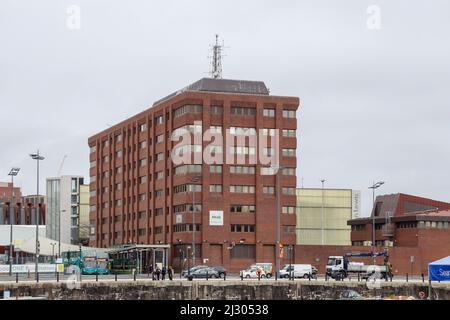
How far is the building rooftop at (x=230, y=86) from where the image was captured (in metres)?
129

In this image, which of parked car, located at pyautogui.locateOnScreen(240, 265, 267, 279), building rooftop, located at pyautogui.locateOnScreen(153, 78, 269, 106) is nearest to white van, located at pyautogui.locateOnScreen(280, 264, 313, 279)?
parked car, located at pyautogui.locateOnScreen(240, 265, 267, 279)

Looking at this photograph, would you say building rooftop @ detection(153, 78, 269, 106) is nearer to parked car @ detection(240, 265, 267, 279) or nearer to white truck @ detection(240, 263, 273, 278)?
white truck @ detection(240, 263, 273, 278)

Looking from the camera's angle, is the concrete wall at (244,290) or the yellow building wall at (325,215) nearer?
the concrete wall at (244,290)

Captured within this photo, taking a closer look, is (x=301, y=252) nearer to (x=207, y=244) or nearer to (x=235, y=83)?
(x=207, y=244)

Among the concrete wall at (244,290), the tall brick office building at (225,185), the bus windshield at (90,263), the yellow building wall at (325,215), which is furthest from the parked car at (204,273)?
the yellow building wall at (325,215)

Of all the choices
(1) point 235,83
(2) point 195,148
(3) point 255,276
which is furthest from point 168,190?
(3) point 255,276

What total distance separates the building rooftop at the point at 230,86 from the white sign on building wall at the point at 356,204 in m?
50.4

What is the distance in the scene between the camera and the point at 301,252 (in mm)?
126375

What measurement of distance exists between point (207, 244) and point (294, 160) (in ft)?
59.1

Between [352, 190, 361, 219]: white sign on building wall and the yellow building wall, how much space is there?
13007 millimetres

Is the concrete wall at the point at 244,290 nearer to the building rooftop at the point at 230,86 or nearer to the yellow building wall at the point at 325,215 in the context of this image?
the building rooftop at the point at 230,86

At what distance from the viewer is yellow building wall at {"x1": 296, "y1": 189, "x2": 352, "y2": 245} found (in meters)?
159

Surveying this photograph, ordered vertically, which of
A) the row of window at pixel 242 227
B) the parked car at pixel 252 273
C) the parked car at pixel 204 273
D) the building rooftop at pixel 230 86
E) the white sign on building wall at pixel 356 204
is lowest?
the parked car at pixel 252 273

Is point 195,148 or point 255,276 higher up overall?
point 195,148
